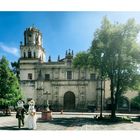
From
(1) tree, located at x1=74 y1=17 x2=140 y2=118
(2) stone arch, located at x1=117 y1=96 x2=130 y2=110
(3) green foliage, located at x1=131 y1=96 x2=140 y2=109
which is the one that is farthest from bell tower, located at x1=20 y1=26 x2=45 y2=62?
(1) tree, located at x1=74 y1=17 x2=140 y2=118

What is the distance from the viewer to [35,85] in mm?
40656

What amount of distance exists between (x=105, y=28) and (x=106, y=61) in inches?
81.6

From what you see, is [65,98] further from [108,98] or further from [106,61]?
[106,61]

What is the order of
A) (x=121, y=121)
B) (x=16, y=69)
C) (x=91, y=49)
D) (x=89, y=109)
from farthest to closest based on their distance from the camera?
(x=16, y=69) < (x=89, y=109) < (x=91, y=49) < (x=121, y=121)

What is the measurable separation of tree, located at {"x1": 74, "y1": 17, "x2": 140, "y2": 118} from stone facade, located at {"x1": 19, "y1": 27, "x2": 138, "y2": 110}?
1639cm

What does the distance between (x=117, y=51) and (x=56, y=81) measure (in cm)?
1953

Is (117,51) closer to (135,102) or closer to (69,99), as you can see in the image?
(135,102)

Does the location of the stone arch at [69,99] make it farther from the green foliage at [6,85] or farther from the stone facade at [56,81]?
the green foliage at [6,85]

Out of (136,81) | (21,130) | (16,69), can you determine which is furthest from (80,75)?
(21,130)

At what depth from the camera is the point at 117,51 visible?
22.1m

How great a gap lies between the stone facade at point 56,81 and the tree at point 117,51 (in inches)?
645

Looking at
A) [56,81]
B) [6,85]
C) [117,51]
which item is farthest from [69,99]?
[117,51]

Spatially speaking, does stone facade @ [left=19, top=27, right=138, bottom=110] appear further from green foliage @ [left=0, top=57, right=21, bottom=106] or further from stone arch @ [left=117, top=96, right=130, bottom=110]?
green foliage @ [left=0, top=57, right=21, bottom=106]
